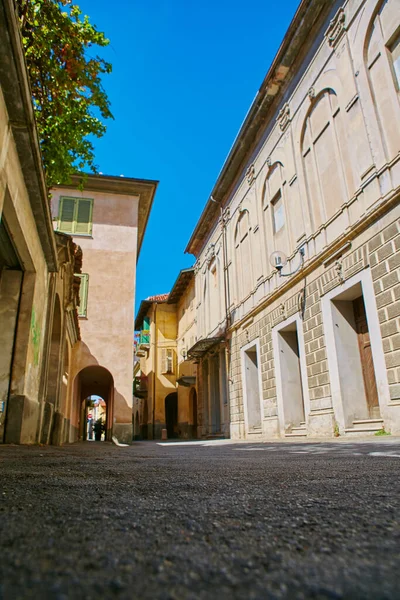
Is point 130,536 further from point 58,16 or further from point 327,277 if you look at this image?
point 327,277

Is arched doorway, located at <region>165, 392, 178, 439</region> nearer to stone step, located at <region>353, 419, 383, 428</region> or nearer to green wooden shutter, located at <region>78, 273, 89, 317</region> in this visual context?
green wooden shutter, located at <region>78, 273, 89, 317</region>

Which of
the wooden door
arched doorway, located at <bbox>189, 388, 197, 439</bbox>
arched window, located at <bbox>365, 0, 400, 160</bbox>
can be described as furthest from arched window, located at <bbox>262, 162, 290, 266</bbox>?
arched doorway, located at <bbox>189, 388, 197, 439</bbox>

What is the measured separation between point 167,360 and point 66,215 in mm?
14057

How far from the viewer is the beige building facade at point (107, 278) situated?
15.1 meters

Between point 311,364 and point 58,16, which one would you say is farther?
A: point 311,364

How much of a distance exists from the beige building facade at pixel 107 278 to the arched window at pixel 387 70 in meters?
9.31

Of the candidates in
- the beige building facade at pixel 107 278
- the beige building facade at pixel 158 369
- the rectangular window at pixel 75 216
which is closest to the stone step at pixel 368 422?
the beige building facade at pixel 107 278

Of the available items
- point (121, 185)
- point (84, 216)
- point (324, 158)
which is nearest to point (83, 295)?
point (84, 216)

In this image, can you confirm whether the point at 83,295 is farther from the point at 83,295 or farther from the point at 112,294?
the point at 112,294

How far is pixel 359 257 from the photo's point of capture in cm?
901

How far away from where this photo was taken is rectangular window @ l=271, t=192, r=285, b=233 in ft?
44.6

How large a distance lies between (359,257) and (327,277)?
1337 millimetres

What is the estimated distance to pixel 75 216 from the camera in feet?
56.9

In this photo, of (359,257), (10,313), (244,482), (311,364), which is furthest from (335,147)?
(244,482)
